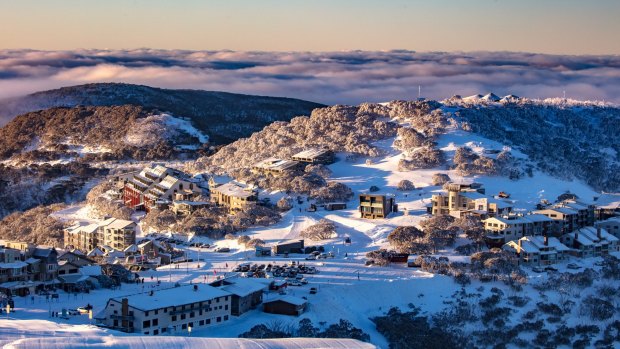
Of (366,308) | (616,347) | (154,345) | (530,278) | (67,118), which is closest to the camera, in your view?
(154,345)

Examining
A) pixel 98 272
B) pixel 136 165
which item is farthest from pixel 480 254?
pixel 136 165

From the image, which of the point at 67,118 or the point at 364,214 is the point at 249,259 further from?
the point at 67,118

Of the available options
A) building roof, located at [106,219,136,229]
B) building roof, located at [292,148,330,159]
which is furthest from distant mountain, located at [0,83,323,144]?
building roof, located at [106,219,136,229]

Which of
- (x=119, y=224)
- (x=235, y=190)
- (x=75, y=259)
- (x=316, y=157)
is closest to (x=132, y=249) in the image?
(x=119, y=224)

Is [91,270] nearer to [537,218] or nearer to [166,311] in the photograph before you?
[166,311]

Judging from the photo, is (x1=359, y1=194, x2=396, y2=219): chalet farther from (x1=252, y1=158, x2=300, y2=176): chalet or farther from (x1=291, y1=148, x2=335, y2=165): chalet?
(x1=291, y1=148, x2=335, y2=165): chalet

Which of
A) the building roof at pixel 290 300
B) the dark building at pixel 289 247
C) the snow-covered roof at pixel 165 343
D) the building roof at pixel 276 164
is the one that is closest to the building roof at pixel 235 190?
the building roof at pixel 276 164
